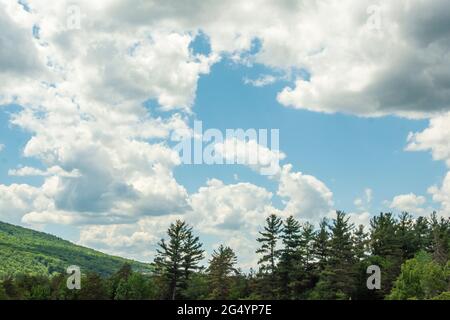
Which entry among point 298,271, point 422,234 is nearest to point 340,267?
point 298,271

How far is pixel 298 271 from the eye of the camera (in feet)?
287

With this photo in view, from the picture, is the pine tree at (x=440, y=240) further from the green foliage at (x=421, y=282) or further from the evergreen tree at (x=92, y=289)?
the evergreen tree at (x=92, y=289)

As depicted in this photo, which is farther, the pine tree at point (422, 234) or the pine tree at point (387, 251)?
the pine tree at point (422, 234)

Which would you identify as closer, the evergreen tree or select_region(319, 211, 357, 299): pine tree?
select_region(319, 211, 357, 299): pine tree

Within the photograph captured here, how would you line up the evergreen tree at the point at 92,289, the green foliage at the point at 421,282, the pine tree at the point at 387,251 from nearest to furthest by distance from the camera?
the green foliage at the point at 421,282, the pine tree at the point at 387,251, the evergreen tree at the point at 92,289

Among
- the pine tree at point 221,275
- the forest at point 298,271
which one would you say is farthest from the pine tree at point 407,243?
the pine tree at point 221,275

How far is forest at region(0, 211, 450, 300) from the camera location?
8250 cm

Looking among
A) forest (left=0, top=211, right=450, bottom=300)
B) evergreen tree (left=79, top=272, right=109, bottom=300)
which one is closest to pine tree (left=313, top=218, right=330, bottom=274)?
forest (left=0, top=211, right=450, bottom=300)

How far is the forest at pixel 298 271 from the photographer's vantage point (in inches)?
3248

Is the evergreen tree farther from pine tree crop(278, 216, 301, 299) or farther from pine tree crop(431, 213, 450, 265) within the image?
pine tree crop(431, 213, 450, 265)

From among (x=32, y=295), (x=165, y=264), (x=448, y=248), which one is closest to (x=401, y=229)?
(x=448, y=248)

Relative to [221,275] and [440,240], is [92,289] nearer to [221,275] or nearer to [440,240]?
[221,275]

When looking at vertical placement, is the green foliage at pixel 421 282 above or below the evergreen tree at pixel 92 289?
above
